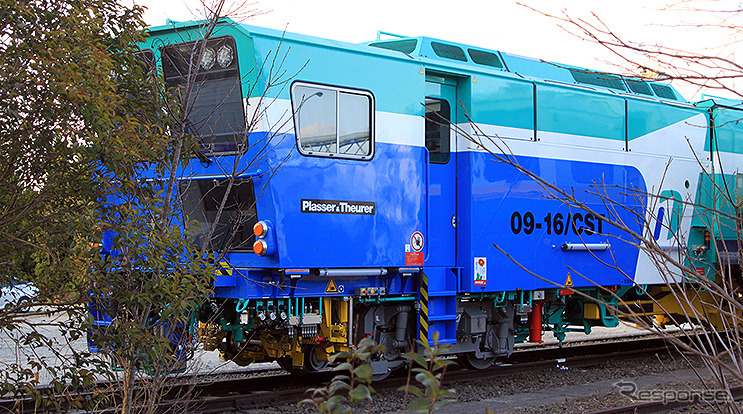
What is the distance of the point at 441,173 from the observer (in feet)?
29.7

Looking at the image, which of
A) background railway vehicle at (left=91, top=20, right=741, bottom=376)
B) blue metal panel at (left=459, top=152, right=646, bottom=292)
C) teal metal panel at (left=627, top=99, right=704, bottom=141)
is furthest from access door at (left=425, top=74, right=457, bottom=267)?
teal metal panel at (left=627, top=99, right=704, bottom=141)

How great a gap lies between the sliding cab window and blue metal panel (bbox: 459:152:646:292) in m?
1.59

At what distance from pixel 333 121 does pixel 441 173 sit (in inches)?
69.9

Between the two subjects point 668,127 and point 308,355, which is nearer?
point 308,355

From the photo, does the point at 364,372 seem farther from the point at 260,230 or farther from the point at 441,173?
Result: the point at 441,173

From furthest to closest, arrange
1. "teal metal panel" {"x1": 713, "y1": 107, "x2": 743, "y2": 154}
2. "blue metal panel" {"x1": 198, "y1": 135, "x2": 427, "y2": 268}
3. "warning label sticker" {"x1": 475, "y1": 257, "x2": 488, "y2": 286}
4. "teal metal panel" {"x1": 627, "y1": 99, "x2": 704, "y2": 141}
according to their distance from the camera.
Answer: "teal metal panel" {"x1": 713, "y1": 107, "x2": 743, "y2": 154}
"teal metal panel" {"x1": 627, "y1": 99, "x2": 704, "y2": 141}
"warning label sticker" {"x1": 475, "y1": 257, "x2": 488, "y2": 286}
"blue metal panel" {"x1": 198, "y1": 135, "x2": 427, "y2": 268}

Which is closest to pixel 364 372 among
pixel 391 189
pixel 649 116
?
pixel 391 189

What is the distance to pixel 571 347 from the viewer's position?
1352 cm

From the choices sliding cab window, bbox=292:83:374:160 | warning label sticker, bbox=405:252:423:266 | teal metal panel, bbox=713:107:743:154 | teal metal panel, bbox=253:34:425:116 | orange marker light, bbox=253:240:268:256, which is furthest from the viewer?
teal metal panel, bbox=713:107:743:154

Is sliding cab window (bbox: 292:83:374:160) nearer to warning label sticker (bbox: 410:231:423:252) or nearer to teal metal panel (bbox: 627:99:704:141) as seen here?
warning label sticker (bbox: 410:231:423:252)

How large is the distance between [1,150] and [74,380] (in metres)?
1.65

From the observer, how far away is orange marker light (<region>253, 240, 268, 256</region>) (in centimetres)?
737

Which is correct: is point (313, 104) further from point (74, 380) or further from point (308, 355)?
point (74, 380)

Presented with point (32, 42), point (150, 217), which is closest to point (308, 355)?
point (150, 217)
